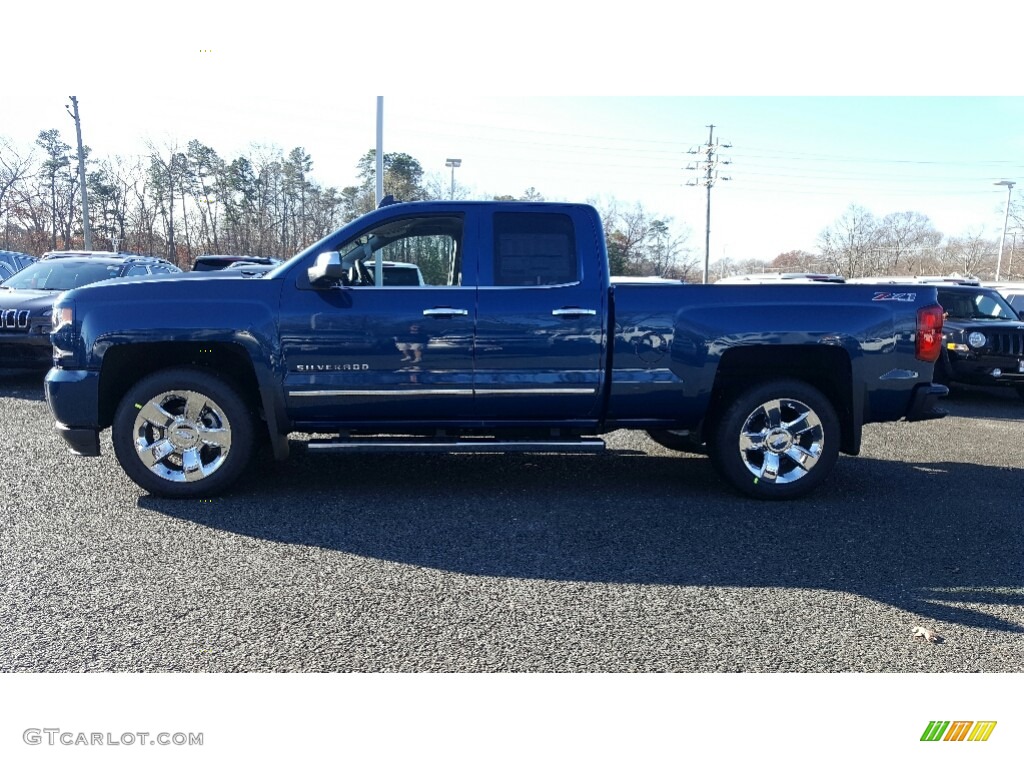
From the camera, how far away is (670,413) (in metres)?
5.29

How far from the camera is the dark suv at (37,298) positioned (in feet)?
29.9

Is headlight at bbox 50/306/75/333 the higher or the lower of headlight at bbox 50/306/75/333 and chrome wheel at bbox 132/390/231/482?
the higher

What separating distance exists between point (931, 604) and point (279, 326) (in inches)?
163

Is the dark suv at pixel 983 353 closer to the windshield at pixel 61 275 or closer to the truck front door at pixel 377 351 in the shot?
the truck front door at pixel 377 351

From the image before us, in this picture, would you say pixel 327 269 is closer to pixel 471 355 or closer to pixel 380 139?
pixel 471 355

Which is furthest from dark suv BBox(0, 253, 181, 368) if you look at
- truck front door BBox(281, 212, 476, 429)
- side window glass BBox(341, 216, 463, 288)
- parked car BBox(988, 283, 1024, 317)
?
parked car BBox(988, 283, 1024, 317)

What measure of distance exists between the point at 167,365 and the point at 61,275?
6758 mm

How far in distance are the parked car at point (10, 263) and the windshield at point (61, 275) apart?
510 cm

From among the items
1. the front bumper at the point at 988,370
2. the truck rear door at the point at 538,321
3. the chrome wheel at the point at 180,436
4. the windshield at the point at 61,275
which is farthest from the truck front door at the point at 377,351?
the front bumper at the point at 988,370

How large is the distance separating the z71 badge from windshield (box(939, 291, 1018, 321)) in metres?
6.79

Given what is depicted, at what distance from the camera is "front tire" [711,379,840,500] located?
5.22 m

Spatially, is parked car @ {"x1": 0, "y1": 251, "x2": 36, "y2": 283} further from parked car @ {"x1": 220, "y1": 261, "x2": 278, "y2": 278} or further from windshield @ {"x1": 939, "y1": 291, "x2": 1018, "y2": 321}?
windshield @ {"x1": 939, "y1": 291, "x2": 1018, "y2": 321}
